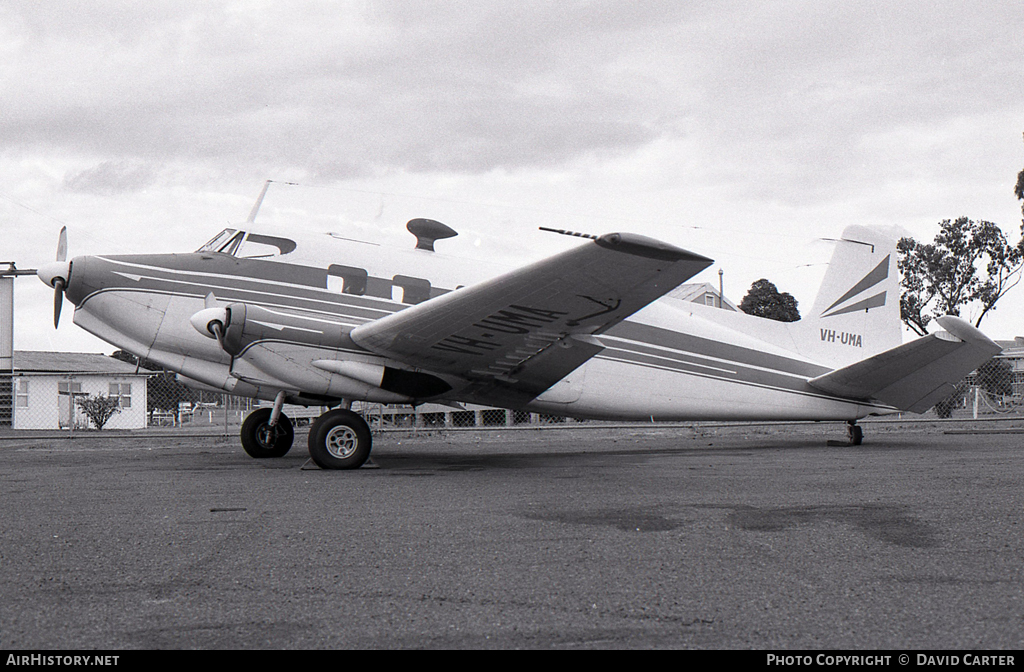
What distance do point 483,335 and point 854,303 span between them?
7380 millimetres

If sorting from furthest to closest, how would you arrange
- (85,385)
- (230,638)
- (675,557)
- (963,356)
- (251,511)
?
1. (85,385)
2. (963,356)
3. (251,511)
4. (675,557)
5. (230,638)

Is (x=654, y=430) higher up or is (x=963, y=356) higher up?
(x=963, y=356)

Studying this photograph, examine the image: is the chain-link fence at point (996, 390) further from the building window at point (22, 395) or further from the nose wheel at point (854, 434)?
the building window at point (22, 395)

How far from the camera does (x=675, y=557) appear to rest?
383cm

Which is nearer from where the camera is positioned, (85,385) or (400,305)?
(400,305)

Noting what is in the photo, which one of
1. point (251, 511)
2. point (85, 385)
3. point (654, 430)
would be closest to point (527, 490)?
point (251, 511)

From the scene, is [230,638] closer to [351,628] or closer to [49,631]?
[351,628]

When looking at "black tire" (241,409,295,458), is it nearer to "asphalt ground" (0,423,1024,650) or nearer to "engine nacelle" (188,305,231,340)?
"engine nacelle" (188,305,231,340)

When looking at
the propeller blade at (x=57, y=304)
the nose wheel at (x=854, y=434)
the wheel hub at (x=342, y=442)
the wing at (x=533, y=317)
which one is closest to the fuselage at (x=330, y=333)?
the wing at (x=533, y=317)

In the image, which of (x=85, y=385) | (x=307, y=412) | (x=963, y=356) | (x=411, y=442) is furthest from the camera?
A: (x=85, y=385)

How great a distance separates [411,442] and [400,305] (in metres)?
4.63

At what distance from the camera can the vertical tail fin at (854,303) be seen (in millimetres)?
12727

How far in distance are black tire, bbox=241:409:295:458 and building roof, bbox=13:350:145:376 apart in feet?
79.7

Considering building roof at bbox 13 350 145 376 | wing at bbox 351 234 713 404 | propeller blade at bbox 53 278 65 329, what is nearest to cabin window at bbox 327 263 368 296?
wing at bbox 351 234 713 404
